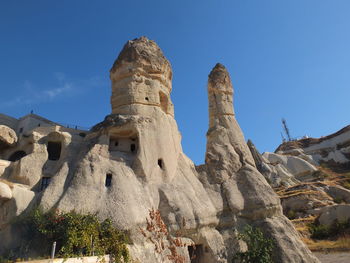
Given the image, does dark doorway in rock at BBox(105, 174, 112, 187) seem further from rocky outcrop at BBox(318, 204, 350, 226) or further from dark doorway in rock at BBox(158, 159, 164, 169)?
rocky outcrop at BBox(318, 204, 350, 226)

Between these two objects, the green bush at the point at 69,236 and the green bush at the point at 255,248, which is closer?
the green bush at the point at 69,236

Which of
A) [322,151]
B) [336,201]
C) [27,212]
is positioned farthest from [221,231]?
[322,151]

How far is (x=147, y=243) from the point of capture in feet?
41.6

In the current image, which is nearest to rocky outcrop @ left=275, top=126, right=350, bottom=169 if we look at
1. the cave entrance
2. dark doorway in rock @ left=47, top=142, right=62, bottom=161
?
the cave entrance

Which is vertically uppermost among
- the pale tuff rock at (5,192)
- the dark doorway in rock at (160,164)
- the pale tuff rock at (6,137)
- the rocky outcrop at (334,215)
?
the pale tuff rock at (6,137)

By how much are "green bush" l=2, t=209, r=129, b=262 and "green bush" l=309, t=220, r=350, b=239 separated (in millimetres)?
21640

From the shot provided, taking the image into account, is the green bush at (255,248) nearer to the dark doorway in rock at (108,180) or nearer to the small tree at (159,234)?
the small tree at (159,234)

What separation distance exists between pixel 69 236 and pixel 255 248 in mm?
9008

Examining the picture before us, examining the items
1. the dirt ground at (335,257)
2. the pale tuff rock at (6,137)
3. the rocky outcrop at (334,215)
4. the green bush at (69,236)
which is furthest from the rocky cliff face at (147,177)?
the rocky outcrop at (334,215)

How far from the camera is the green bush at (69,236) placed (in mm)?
10797

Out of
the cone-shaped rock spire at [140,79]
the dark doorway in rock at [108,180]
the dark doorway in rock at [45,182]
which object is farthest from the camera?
the cone-shaped rock spire at [140,79]

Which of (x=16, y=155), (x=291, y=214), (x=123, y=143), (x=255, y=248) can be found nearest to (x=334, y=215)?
(x=291, y=214)

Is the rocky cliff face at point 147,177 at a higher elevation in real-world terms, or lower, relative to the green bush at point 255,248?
higher

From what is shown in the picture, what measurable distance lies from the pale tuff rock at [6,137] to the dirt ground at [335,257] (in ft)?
72.1
